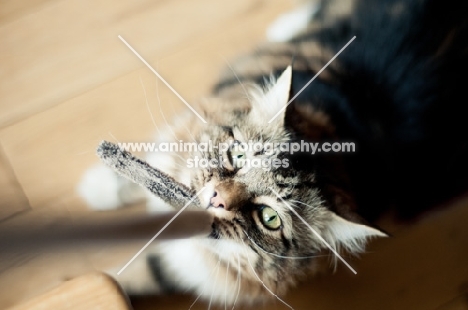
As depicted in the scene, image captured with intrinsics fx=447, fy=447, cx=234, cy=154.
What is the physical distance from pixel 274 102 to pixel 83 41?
1.05ft

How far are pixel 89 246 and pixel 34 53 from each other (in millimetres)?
312

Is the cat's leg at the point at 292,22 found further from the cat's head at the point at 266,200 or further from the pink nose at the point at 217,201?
the pink nose at the point at 217,201

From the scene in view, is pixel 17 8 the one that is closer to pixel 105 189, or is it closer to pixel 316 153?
pixel 105 189

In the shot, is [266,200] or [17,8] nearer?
[266,200]

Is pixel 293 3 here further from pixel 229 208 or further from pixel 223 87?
pixel 229 208

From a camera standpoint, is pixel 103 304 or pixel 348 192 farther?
pixel 348 192

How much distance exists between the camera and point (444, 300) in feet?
2.41

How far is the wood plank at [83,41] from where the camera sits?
0.68 meters

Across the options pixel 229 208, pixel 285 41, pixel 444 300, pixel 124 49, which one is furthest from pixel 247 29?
pixel 444 300

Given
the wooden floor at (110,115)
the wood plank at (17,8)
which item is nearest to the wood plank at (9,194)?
the wooden floor at (110,115)

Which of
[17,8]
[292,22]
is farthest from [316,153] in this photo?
[17,8]

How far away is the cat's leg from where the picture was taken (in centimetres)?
73

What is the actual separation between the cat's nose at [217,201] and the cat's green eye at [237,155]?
5 cm

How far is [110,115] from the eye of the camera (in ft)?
2.20
